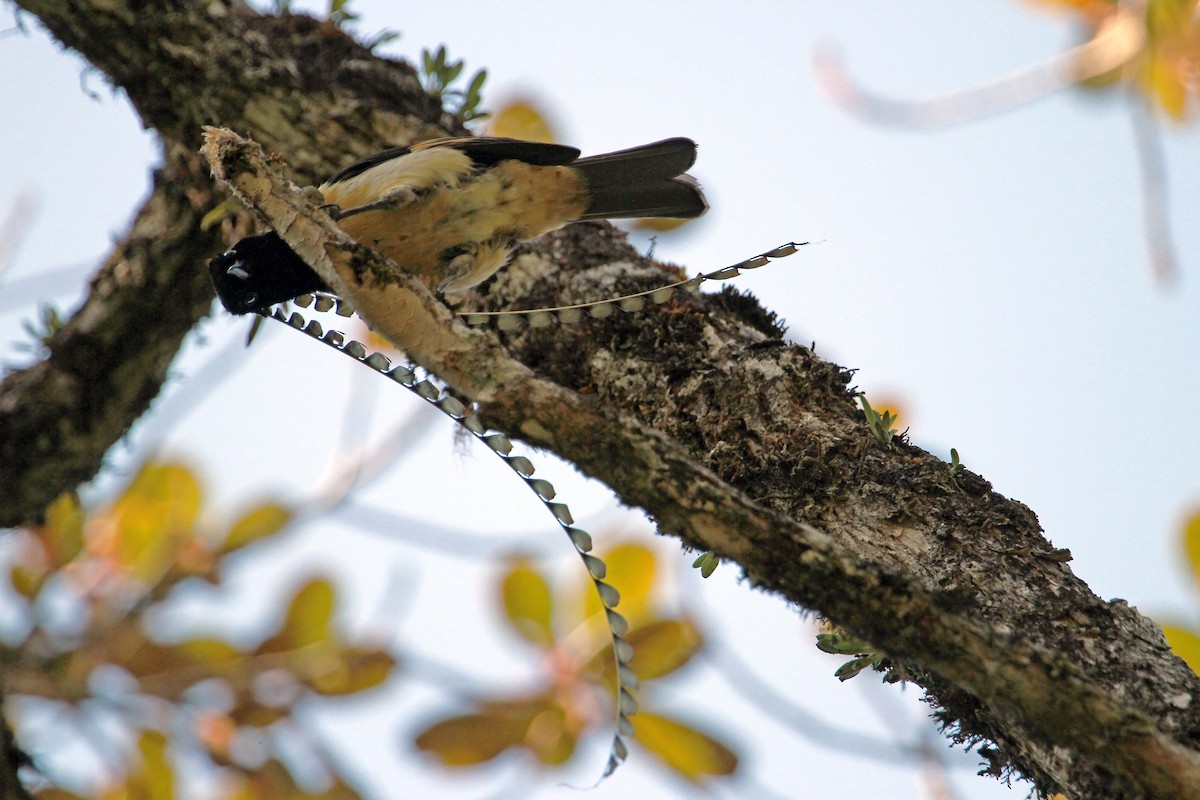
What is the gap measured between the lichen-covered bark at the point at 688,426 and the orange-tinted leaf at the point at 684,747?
1.19 meters

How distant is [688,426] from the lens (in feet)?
8.70

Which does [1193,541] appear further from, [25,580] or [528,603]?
[25,580]

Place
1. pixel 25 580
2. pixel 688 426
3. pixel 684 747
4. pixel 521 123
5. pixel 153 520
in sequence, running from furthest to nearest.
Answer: pixel 521 123, pixel 153 520, pixel 25 580, pixel 684 747, pixel 688 426

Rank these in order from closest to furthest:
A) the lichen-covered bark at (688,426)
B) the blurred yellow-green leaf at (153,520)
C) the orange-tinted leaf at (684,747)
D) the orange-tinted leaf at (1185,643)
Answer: the lichen-covered bark at (688,426) → the orange-tinted leaf at (1185,643) → the orange-tinted leaf at (684,747) → the blurred yellow-green leaf at (153,520)

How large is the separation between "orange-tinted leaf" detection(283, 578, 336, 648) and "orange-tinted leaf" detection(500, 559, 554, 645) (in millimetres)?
731

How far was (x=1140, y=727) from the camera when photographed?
5.26 feet

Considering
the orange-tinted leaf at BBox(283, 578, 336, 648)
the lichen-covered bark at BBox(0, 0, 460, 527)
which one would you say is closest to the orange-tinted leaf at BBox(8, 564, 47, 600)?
the lichen-covered bark at BBox(0, 0, 460, 527)

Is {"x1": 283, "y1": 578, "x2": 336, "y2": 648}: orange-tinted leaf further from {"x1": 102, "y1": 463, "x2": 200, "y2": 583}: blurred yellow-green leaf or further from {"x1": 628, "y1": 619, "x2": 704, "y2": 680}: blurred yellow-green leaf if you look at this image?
{"x1": 628, "y1": 619, "x2": 704, "y2": 680}: blurred yellow-green leaf

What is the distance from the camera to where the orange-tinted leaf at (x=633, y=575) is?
11.9ft

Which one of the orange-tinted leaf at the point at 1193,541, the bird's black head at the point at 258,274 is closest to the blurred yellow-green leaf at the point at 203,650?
the bird's black head at the point at 258,274

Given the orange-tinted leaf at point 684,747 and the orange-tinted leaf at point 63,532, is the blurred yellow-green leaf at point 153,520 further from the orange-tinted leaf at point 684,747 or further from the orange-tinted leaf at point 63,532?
the orange-tinted leaf at point 684,747

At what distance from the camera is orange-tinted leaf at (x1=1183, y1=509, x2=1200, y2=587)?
9.92 ft

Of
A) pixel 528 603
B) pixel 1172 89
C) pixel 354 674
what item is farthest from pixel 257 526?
pixel 1172 89

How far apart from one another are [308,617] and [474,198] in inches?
64.6
